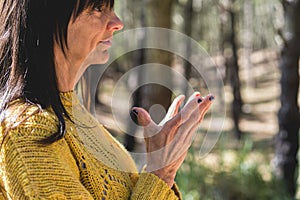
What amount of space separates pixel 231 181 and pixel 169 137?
A: 428 centimetres

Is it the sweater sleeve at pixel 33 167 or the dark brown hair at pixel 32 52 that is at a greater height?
the dark brown hair at pixel 32 52

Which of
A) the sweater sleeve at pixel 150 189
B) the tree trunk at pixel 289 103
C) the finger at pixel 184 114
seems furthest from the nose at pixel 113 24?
the tree trunk at pixel 289 103

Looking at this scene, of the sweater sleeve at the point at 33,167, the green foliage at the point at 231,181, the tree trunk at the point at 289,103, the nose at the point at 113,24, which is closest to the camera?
the sweater sleeve at the point at 33,167

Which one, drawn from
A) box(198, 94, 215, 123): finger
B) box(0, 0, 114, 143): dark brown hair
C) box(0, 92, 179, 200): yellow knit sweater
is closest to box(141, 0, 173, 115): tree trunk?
box(198, 94, 215, 123): finger

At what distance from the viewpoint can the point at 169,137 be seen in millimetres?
1594

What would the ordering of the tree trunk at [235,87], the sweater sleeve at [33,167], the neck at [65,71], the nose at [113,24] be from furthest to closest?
the tree trunk at [235,87]
the nose at [113,24]
the neck at [65,71]
the sweater sleeve at [33,167]

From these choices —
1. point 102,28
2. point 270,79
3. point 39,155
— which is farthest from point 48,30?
point 270,79

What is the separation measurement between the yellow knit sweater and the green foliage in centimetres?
354

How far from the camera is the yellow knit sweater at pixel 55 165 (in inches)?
52.3

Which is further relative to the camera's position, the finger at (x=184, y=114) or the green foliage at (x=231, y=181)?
the green foliage at (x=231, y=181)

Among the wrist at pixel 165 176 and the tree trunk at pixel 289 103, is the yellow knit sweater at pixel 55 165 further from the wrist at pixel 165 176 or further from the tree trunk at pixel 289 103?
the tree trunk at pixel 289 103

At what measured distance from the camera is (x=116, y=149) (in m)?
1.83

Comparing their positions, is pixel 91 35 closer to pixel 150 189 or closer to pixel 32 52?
pixel 32 52

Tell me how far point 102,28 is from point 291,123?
411 centimetres
